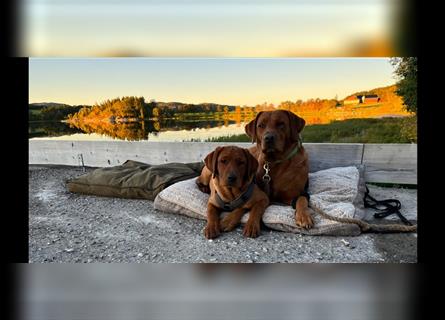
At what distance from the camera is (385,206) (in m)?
3.34

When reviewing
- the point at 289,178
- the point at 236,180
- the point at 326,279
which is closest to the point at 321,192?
the point at 289,178

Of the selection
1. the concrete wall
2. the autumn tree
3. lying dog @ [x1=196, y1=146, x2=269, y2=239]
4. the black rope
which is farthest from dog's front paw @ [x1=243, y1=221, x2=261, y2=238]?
the autumn tree

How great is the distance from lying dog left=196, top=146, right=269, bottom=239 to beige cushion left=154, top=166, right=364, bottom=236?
0.28 ft

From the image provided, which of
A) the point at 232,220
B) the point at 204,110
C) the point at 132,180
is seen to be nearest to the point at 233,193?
the point at 232,220

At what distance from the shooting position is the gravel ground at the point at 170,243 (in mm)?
2445

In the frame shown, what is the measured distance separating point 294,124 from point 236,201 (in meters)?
0.72

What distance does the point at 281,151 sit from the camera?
297 cm

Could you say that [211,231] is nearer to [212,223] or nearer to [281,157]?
[212,223]

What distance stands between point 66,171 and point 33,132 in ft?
1.89

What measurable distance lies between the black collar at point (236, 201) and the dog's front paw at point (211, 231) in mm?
173

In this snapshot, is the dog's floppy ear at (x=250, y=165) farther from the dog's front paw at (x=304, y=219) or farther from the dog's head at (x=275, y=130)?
the dog's front paw at (x=304, y=219)

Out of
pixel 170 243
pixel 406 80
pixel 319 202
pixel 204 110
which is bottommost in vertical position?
pixel 170 243

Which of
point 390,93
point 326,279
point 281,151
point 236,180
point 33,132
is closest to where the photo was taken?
point 326,279

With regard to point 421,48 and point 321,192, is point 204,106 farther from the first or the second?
A: point 421,48
